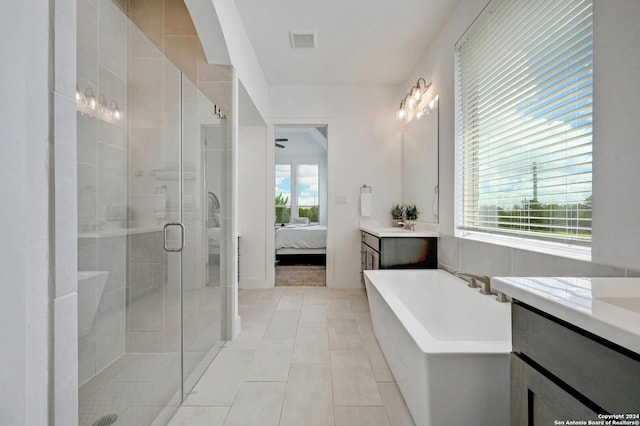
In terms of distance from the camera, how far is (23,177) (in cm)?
75

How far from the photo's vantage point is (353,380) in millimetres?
1896

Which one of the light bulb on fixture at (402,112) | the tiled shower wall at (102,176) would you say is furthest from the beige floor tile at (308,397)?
the light bulb on fixture at (402,112)

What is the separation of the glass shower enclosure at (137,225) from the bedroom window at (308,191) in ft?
19.1

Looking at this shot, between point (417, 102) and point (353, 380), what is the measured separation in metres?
2.81

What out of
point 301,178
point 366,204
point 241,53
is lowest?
point 366,204

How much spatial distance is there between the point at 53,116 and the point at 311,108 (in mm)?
3531

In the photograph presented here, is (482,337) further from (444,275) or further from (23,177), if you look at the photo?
(23,177)

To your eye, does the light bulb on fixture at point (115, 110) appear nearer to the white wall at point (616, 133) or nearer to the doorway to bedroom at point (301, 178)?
the white wall at point (616, 133)

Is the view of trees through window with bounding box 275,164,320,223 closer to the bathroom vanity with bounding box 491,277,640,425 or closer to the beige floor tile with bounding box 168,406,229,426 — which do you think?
the beige floor tile with bounding box 168,406,229,426

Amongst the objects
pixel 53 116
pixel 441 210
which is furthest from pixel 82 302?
pixel 441 210

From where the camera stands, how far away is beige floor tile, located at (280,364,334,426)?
5.08 ft

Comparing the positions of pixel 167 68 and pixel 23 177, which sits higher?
pixel 167 68

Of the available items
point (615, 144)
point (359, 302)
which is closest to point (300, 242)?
point (359, 302)

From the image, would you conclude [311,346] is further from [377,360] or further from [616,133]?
[616,133]
